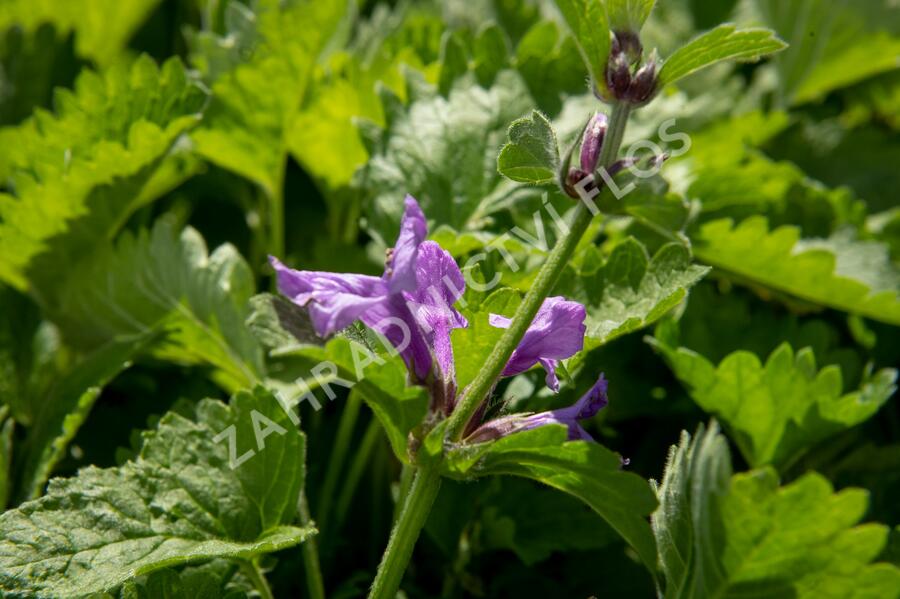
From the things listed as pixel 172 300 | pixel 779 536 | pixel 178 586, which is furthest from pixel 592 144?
pixel 172 300

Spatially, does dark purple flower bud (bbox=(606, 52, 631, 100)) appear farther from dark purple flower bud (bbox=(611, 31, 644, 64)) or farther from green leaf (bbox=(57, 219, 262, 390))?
green leaf (bbox=(57, 219, 262, 390))

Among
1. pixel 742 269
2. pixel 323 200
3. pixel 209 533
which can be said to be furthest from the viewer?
pixel 323 200

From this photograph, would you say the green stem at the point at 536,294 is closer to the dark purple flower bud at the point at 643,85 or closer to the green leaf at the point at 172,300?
the dark purple flower bud at the point at 643,85

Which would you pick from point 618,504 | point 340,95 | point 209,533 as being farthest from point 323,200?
point 618,504

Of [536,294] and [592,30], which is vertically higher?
[592,30]

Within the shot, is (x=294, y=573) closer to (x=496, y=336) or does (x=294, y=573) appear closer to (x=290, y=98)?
(x=496, y=336)

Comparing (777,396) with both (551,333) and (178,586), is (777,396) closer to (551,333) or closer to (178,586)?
(551,333)

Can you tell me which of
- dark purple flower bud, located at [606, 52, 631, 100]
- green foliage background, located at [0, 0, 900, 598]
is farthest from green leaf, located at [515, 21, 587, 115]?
dark purple flower bud, located at [606, 52, 631, 100]
